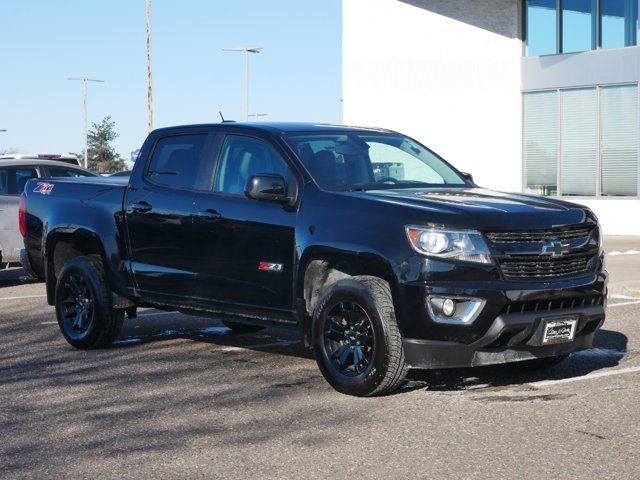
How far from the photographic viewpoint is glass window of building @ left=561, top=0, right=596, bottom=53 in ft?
88.3

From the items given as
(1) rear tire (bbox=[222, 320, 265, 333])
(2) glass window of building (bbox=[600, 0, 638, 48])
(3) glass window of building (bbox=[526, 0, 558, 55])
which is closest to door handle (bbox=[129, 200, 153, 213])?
(1) rear tire (bbox=[222, 320, 265, 333])

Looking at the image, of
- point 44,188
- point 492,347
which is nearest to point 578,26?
point 44,188

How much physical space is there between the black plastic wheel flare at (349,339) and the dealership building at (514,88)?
1954 cm

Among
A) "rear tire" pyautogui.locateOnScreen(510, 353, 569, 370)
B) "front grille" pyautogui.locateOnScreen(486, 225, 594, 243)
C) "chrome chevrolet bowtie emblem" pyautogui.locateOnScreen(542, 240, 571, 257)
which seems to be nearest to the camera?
"front grille" pyautogui.locateOnScreen(486, 225, 594, 243)

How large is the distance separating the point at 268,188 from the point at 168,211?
1.34 metres

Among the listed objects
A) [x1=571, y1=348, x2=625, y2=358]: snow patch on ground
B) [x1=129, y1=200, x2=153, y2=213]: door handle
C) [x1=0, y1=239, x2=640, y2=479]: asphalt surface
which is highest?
[x1=129, y1=200, x2=153, y2=213]: door handle

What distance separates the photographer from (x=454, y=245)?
714 cm

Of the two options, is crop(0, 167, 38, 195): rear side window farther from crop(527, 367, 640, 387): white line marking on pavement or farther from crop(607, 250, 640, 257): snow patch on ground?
crop(527, 367, 640, 387): white line marking on pavement

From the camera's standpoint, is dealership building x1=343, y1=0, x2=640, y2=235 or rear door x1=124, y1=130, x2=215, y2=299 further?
dealership building x1=343, y1=0, x2=640, y2=235

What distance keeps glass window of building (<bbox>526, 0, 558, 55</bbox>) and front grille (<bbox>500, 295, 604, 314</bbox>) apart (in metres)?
21.2

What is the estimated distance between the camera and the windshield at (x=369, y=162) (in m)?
8.23

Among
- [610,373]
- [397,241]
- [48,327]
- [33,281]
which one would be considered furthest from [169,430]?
[33,281]

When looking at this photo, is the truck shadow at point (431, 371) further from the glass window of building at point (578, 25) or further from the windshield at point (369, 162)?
the glass window of building at point (578, 25)

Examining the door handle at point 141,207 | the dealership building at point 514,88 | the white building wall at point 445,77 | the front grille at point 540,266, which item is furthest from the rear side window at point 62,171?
the white building wall at point 445,77
